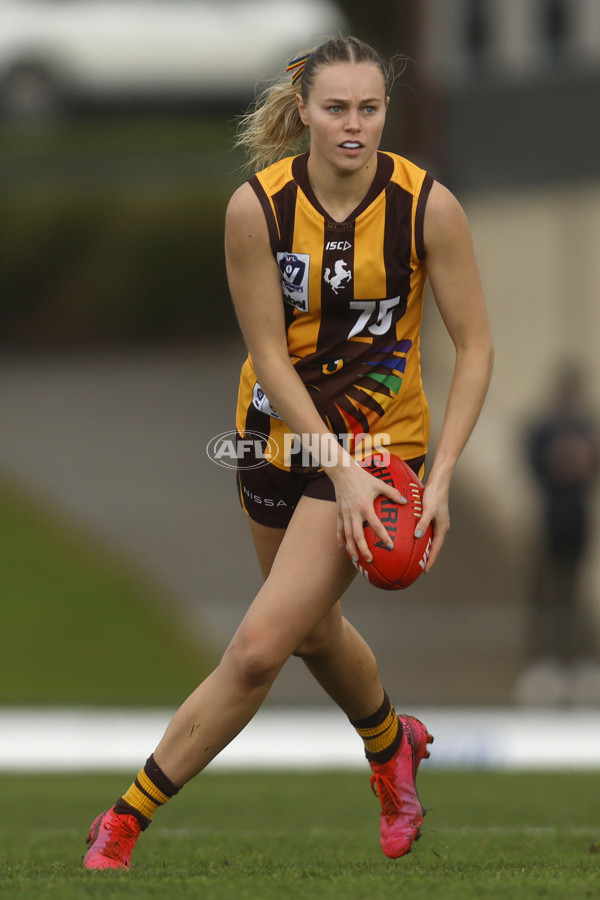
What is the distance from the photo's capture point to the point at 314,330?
374cm

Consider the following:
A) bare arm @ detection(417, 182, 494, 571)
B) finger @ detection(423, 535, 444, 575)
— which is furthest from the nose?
finger @ detection(423, 535, 444, 575)

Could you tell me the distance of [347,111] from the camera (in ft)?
11.7

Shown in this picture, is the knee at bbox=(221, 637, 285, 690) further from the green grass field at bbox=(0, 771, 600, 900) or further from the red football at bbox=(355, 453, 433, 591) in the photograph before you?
the green grass field at bbox=(0, 771, 600, 900)

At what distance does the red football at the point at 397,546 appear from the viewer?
11.6ft

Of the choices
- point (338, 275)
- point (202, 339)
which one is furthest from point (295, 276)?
point (202, 339)

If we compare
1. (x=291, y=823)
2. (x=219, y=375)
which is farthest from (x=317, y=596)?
(x=219, y=375)

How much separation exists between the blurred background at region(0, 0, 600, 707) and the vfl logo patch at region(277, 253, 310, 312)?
5805 mm

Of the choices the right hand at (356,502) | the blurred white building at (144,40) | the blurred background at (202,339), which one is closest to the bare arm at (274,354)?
the right hand at (356,502)

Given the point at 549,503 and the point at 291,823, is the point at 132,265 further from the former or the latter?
the point at 291,823

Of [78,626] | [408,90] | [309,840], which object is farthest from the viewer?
[408,90]

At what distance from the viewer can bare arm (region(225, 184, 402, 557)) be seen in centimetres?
355

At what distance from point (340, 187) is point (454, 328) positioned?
0.49m

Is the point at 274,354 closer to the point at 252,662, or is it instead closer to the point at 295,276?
the point at 295,276

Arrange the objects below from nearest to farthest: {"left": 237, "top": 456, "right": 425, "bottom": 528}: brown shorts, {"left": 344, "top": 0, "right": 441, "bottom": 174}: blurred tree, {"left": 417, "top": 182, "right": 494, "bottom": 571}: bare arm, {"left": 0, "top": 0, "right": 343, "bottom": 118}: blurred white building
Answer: {"left": 417, "top": 182, "right": 494, "bottom": 571}: bare arm, {"left": 237, "top": 456, "right": 425, "bottom": 528}: brown shorts, {"left": 344, "top": 0, "right": 441, "bottom": 174}: blurred tree, {"left": 0, "top": 0, "right": 343, "bottom": 118}: blurred white building
